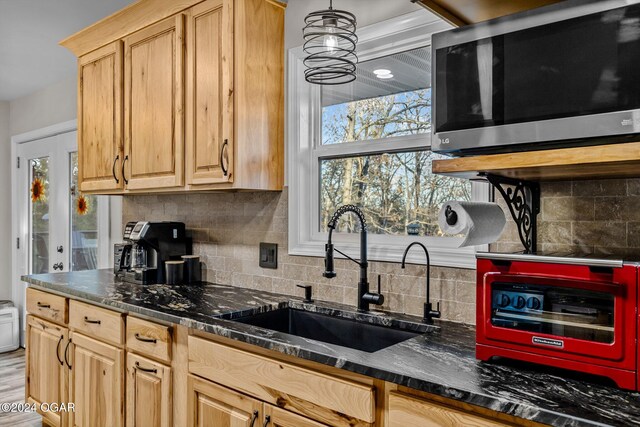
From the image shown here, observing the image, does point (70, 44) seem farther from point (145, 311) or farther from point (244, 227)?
point (145, 311)

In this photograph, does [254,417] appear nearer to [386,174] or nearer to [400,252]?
[400,252]

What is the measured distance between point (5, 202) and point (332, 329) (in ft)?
15.0

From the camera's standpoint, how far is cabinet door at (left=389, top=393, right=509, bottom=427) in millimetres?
1107

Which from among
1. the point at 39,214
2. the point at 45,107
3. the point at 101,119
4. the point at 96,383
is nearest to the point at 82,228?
the point at 39,214

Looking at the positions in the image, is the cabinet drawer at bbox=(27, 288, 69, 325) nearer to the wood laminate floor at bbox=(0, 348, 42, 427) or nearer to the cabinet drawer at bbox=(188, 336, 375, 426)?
the wood laminate floor at bbox=(0, 348, 42, 427)

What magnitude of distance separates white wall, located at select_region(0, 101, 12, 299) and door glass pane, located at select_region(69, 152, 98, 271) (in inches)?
51.4

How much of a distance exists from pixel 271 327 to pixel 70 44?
236 cm

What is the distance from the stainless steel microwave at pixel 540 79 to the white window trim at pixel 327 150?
576mm

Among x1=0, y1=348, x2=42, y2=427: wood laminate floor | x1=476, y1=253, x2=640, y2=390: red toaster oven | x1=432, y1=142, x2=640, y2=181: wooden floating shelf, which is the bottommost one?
x1=0, y1=348, x2=42, y2=427: wood laminate floor

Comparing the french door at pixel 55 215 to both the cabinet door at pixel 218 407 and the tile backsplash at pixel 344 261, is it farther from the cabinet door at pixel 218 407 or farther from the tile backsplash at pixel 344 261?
the cabinet door at pixel 218 407

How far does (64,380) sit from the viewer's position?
263 cm

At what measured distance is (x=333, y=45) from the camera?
6.03ft

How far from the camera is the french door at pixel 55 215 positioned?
401cm

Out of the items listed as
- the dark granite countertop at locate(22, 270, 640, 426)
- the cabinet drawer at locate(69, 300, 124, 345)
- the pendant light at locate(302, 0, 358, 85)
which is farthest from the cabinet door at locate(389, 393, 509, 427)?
the cabinet drawer at locate(69, 300, 124, 345)
